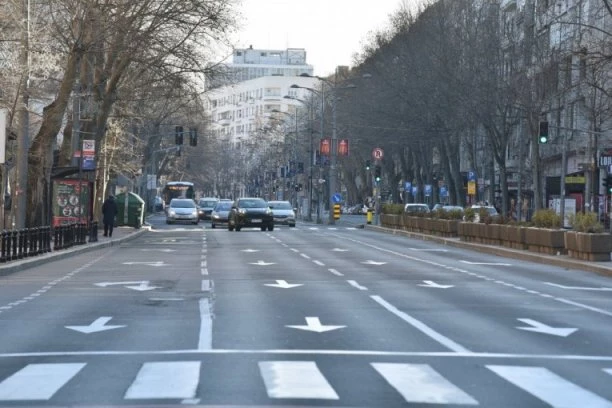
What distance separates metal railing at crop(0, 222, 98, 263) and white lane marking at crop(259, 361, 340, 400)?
19657 mm

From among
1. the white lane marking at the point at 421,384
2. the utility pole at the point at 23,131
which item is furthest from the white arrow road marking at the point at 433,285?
the utility pole at the point at 23,131

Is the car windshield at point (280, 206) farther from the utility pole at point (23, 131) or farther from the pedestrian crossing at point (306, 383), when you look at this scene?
the pedestrian crossing at point (306, 383)

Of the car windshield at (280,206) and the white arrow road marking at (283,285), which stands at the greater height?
the car windshield at (280,206)

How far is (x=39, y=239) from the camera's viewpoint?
36688mm

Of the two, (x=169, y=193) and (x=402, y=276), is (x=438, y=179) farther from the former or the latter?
(x=402, y=276)

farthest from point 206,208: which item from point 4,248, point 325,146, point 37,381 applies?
point 37,381

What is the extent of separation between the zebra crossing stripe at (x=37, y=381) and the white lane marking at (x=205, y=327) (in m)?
1.99

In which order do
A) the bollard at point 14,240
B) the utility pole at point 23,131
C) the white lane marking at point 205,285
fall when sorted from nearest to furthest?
1. the white lane marking at point 205,285
2. the bollard at point 14,240
3. the utility pole at point 23,131

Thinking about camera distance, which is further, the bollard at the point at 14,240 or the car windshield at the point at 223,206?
the car windshield at the point at 223,206

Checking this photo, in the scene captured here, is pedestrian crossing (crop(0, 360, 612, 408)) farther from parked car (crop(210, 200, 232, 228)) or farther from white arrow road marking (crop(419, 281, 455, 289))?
parked car (crop(210, 200, 232, 228))

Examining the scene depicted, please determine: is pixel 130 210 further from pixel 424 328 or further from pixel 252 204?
pixel 424 328

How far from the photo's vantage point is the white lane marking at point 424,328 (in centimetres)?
1484

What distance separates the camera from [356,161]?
119 metres

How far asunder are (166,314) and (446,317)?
13.0ft
